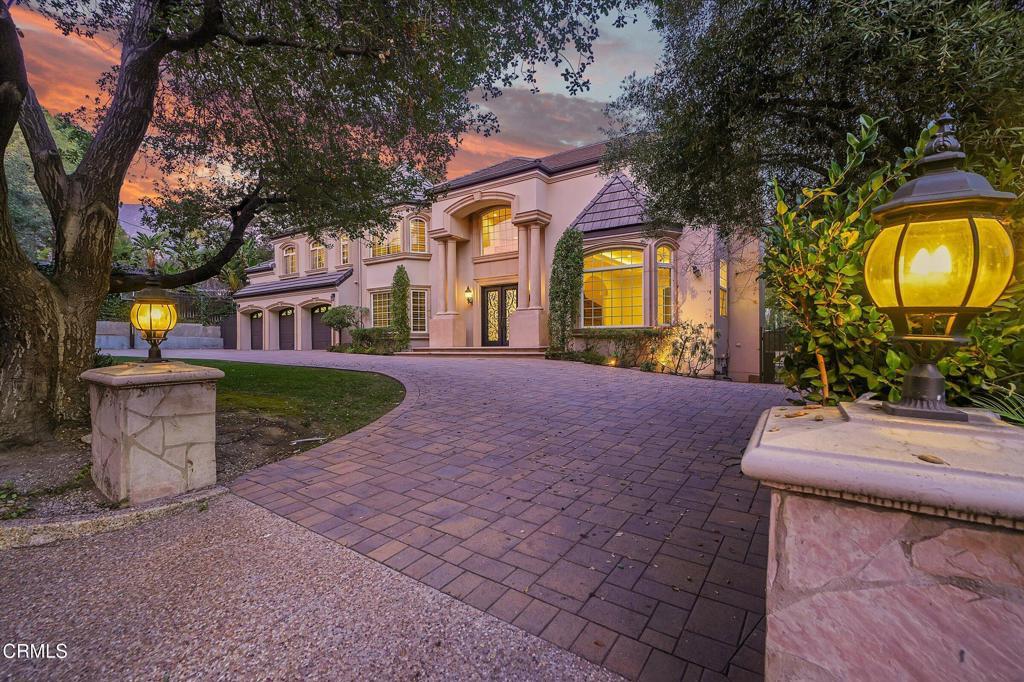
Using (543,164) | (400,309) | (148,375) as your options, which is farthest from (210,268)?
(543,164)

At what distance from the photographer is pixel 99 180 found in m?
4.56

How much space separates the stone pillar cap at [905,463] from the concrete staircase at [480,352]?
13291mm

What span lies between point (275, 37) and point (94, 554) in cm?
562

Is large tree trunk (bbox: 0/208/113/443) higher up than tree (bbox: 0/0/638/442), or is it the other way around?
tree (bbox: 0/0/638/442)

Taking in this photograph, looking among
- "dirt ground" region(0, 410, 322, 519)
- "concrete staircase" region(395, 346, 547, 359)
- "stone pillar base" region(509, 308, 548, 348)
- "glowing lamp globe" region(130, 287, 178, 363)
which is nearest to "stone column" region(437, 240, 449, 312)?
"concrete staircase" region(395, 346, 547, 359)

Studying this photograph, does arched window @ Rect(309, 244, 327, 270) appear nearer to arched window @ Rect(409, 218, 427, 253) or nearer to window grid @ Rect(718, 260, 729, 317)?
arched window @ Rect(409, 218, 427, 253)

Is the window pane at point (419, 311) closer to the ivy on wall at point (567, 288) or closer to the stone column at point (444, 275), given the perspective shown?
the stone column at point (444, 275)

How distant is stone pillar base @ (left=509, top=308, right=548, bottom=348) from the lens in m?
14.9

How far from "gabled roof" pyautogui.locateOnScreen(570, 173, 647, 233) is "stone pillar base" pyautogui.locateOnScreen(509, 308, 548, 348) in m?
3.28

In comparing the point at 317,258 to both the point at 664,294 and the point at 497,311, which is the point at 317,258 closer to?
the point at 497,311

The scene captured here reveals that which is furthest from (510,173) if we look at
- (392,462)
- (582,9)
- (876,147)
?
(392,462)

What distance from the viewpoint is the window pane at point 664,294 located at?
517 inches

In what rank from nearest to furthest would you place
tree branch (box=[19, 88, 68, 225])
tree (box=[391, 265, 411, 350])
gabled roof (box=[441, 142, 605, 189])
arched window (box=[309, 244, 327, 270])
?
tree branch (box=[19, 88, 68, 225]) < gabled roof (box=[441, 142, 605, 189]) < tree (box=[391, 265, 411, 350]) < arched window (box=[309, 244, 327, 270])

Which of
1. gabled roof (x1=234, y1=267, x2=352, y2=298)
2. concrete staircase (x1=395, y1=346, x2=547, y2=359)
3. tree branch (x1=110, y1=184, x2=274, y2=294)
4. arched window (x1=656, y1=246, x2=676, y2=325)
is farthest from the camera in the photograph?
gabled roof (x1=234, y1=267, x2=352, y2=298)
